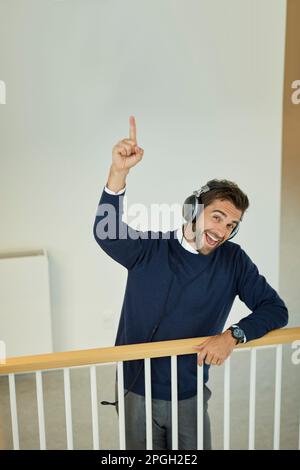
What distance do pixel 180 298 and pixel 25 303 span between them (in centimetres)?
146

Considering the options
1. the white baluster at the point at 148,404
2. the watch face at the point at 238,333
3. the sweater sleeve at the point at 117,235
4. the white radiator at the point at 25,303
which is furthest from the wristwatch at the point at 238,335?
the white radiator at the point at 25,303

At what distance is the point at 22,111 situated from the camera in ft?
9.52

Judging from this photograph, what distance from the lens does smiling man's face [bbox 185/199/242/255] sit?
1.80 metres

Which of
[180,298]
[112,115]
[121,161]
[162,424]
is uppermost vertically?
[112,115]

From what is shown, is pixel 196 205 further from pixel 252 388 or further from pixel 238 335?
pixel 252 388

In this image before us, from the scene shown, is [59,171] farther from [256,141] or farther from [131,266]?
[131,266]

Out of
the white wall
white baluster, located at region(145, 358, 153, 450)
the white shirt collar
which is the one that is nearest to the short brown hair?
the white shirt collar

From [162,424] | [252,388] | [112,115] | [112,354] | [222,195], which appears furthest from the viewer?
[112,115]

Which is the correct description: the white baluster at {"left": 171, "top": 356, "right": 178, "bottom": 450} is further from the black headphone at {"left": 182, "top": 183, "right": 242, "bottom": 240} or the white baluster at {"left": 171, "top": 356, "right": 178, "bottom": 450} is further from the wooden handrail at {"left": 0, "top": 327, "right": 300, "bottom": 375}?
the black headphone at {"left": 182, "top": 183, "right": 242, "bottom": 240}

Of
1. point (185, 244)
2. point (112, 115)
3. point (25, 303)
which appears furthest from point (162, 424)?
point (112, 115)

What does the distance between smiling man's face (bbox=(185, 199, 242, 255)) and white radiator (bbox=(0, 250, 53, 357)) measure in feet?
4.35

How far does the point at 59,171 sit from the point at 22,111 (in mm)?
337

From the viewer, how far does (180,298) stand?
1.75m

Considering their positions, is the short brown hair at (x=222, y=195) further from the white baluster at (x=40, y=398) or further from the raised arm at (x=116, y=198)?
the white baluster at (x=40, y=398)
